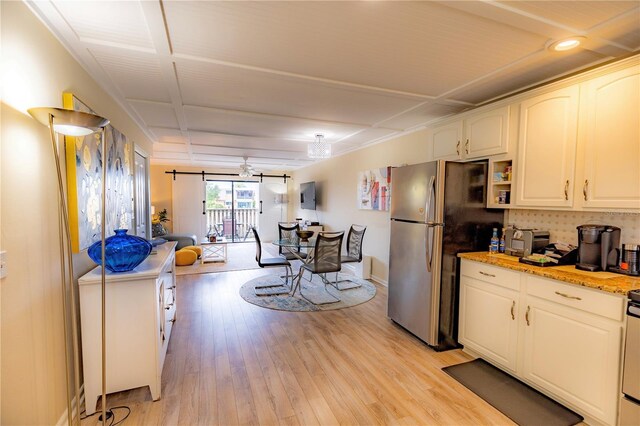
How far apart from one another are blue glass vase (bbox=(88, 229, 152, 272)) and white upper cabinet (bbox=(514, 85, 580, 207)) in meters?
3.07

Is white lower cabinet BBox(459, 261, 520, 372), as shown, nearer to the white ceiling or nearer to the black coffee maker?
the black coffee maker

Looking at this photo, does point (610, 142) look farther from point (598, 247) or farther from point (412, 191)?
point (412, 191)

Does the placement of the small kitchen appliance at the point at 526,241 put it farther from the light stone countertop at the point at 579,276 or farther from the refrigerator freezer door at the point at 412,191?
the refrigerator freezer door at the point at 412,191

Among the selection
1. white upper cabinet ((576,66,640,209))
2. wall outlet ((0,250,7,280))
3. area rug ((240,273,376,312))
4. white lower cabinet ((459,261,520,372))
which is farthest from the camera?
area rug ((240,273,376,312))

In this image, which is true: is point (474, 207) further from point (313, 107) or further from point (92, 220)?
point (92, 220)

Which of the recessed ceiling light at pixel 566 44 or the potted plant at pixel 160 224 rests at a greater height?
the recessed ceiling light at pixel 566 44

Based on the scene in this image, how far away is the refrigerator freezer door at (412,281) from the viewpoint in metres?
2.74

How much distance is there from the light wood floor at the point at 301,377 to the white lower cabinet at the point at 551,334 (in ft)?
1.44

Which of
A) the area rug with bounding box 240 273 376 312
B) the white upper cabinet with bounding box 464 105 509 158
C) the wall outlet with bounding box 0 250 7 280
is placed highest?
the white upper cabinet with bounding box 464 105 509 158

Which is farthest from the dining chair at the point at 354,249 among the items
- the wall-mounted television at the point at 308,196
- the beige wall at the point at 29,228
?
the beige wall at the point at 29,228

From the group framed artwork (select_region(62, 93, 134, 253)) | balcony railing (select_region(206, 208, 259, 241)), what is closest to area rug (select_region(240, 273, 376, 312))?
framed artwork (select_region(62, 93, 134, 253))

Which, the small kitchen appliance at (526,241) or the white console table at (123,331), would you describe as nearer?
the white console table at (123,331)

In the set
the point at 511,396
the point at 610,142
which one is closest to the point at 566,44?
the point at 610,142

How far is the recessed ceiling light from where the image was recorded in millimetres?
1730
